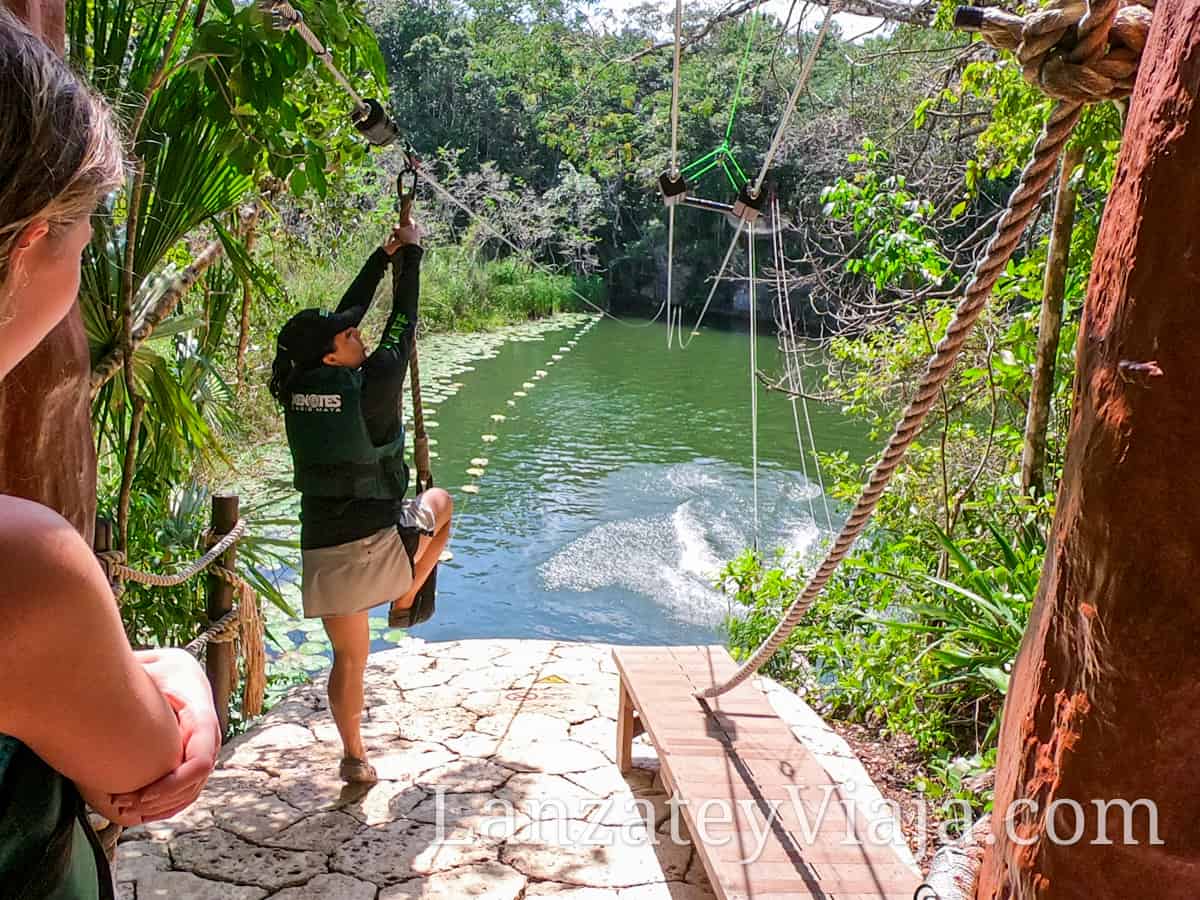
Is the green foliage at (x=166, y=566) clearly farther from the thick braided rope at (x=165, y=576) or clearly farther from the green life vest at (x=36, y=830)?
the green life vest at (x=36, y=830)

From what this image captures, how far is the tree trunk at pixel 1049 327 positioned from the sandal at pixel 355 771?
2.73 metres

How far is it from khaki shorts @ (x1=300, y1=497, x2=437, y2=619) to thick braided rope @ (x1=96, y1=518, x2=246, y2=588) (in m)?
0.36

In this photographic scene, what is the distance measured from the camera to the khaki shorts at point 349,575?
289 centimetres

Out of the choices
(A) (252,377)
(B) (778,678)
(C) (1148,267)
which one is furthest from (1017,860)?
(A) (252,377)

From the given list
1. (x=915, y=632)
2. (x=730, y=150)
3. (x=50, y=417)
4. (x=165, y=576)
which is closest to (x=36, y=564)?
(x=50, y=417)

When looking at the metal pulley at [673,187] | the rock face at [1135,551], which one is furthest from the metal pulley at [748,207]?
the rock face at [1135,551]

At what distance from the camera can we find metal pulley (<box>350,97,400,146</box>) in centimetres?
281

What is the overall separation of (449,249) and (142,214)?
15.7m

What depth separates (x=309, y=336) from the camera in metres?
2.79

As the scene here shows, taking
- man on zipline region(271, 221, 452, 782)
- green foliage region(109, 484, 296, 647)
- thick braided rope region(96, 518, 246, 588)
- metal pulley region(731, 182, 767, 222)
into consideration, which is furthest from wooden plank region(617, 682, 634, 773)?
metal pulley region(731, 182, 767, 222)

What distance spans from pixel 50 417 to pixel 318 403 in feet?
3.44

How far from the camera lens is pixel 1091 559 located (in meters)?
0.74

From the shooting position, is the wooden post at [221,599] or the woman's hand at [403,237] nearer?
the woman's hand at [403,237]

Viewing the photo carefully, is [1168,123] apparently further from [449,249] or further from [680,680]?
[449,249]
